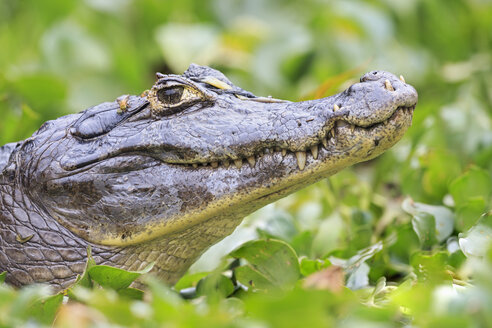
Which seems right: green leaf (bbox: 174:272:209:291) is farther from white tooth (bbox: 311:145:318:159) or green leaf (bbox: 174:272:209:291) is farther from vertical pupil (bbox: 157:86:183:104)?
white tooth (bbox: 311:145:318:159)

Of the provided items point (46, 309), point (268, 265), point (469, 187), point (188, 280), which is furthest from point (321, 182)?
point (46, 309)

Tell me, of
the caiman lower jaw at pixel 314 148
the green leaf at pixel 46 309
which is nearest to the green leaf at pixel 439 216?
the caiman lower jaw at pixel 314 148

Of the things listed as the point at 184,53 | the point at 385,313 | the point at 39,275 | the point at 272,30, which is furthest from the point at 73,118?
the point at 272,30

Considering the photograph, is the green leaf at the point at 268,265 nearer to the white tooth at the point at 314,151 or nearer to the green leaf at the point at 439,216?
the white tooth at the point at 314,151

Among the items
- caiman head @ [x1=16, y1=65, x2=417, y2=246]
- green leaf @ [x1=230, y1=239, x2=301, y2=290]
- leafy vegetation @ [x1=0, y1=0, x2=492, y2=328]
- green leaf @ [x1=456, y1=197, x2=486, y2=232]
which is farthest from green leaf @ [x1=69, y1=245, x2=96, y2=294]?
green leaf @ [x1=456, y1=197, x2=486, y2=232]

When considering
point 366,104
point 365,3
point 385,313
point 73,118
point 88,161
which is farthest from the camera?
point 365,3

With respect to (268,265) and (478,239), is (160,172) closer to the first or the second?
(268,265)

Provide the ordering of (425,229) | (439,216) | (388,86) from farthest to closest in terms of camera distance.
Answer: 1. (439,216)
2. (425,229)
3. (388,86)

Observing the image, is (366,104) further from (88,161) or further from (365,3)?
(365,3)
